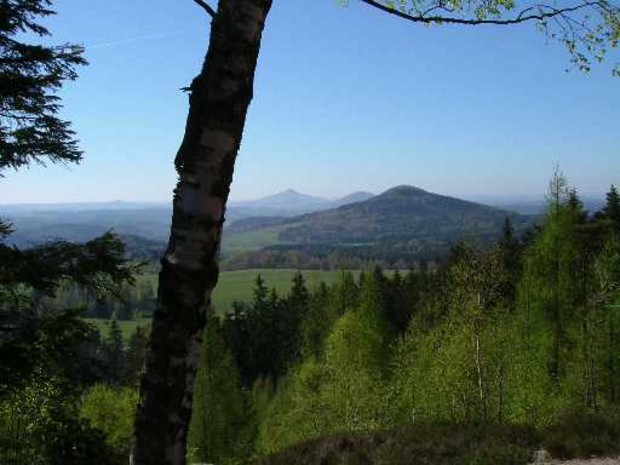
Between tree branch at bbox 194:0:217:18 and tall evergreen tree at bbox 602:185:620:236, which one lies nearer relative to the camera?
tree branch at bbox 194:0:217:18

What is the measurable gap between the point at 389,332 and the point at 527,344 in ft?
71.0

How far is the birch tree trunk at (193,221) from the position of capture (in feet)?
9.00

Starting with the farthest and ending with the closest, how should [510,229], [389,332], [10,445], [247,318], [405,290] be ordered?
[247,318], [405,290], [510,229], [389,332], [10,445]

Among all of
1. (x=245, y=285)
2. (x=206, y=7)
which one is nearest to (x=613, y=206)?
(x=206, y=7)

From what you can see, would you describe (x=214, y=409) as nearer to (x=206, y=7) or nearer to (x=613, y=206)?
(x=206, y=7)

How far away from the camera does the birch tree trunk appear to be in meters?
2.74

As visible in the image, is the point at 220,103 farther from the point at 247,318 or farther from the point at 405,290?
the point at 247,318

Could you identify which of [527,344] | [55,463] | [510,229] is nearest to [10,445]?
[55,463]

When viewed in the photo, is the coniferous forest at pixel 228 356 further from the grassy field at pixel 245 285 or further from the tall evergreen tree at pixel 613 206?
the grassy field at pixel 245 285

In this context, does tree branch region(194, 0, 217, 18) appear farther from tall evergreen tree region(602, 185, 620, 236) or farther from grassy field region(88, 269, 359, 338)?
grassy field region(88, 269, 359, 338)

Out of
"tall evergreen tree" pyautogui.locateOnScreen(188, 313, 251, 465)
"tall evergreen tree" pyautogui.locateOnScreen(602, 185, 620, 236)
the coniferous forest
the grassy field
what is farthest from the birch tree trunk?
the grassy field

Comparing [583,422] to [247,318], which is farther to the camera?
[247,318]

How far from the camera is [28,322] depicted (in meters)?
8.38

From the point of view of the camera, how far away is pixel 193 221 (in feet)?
9.04
